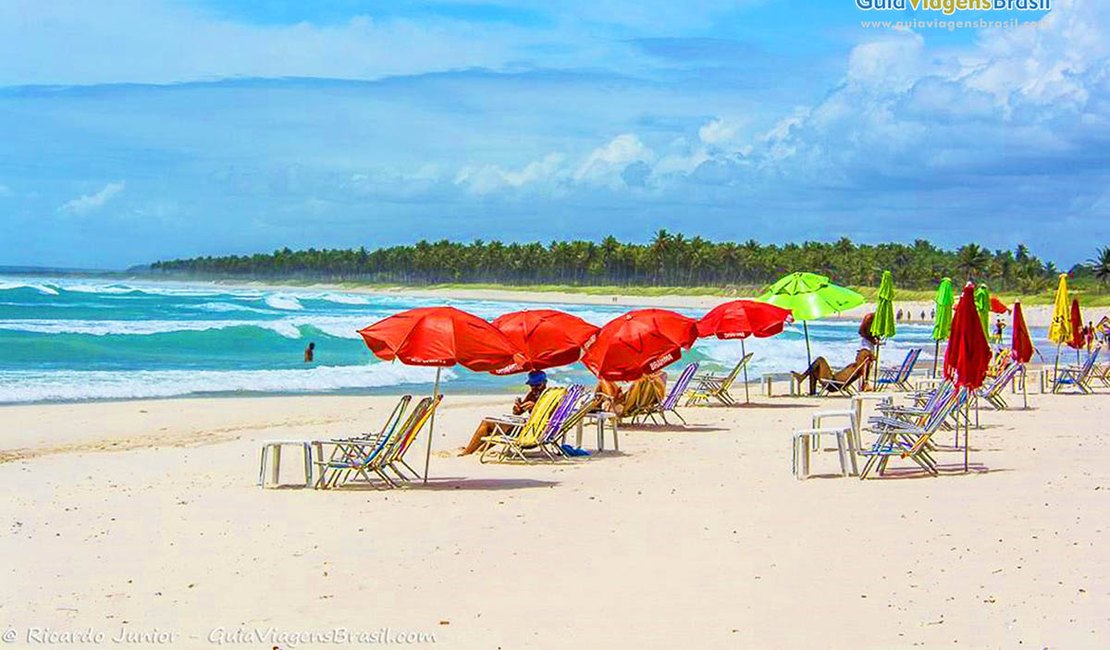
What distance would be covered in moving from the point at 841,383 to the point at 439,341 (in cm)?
1233

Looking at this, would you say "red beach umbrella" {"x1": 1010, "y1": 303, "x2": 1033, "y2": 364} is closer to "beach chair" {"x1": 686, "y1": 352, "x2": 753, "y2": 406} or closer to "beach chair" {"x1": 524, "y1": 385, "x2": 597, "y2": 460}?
"beach chair" {"x1": 686, "y1": 352, "x2": 753, "y2": 406}

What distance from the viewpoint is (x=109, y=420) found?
61.3ft

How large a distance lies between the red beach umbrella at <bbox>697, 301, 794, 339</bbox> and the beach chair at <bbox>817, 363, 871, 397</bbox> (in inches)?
103

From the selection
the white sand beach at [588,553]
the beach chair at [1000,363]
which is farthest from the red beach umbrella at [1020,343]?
the white sand beach at [588,553]

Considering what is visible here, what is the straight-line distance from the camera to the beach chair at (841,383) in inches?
865

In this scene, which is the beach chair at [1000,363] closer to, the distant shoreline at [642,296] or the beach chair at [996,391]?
the beach chair at [996,391]

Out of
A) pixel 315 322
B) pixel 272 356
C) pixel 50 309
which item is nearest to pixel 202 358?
pixel 272 356

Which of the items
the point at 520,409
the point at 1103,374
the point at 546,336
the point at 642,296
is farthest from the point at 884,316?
the point at 642,296

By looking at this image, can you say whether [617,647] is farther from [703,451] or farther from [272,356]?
[272,356]

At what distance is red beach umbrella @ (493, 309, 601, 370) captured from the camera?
14234mm

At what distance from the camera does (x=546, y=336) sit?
47.5ft

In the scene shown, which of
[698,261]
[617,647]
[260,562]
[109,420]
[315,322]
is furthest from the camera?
[698,261]

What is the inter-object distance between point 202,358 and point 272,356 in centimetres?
199

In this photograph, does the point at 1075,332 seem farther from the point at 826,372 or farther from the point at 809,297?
the point at 809,297
